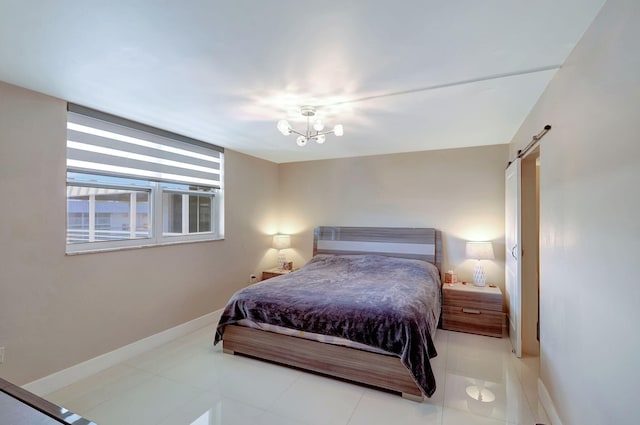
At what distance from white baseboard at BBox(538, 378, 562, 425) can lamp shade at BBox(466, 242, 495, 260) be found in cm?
158

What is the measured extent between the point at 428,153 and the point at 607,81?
290 cm

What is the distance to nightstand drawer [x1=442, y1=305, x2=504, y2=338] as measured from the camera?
335cm

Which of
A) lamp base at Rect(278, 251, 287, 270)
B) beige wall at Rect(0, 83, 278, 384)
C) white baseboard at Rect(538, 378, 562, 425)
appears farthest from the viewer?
lamp base at Rect(278, 251, 287, 270)

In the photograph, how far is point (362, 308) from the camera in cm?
243

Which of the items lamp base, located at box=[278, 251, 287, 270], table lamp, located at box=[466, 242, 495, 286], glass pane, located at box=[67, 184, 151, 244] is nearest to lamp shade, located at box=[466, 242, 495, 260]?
table lamp, located at box=[466, 242, 495, 286]

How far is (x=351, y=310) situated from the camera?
2.43m

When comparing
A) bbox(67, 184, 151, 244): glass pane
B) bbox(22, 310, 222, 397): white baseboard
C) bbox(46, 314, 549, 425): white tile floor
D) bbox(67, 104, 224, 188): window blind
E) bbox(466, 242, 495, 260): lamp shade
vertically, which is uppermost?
bbox(67, 104, 224, 188): window blind

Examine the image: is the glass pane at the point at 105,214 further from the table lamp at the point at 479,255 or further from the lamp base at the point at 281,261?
the table lamp at the point at 479,255

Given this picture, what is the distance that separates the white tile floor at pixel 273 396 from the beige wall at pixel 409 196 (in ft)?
5.38

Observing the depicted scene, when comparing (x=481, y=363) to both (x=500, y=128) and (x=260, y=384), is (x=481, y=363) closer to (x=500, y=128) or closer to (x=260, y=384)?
(x=260, y=384)

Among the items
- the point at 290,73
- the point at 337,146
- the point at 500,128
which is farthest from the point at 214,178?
the point at 500,128

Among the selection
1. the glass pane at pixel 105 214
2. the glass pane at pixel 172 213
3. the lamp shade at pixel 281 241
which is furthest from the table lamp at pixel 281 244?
the glass pane at pixel 105 214

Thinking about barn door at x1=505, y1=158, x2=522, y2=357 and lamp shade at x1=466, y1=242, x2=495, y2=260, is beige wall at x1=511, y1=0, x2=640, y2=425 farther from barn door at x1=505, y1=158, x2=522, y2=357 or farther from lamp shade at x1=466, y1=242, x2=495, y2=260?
lamp shade at x1=466, y1=242, x2=495, y2=260

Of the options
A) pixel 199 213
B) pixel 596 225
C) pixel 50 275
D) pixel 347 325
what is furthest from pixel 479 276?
pixel 50 275
